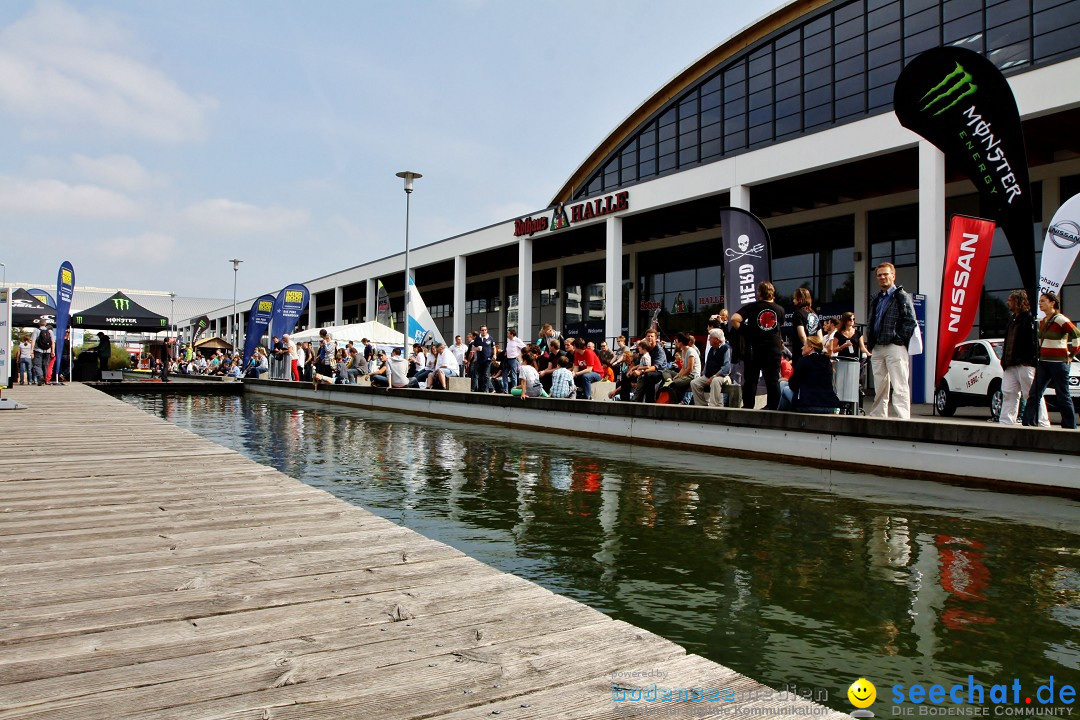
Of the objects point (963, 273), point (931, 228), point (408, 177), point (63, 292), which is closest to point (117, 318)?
point (63, 292)

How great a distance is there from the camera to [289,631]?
2.21 metres

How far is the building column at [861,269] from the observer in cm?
2542

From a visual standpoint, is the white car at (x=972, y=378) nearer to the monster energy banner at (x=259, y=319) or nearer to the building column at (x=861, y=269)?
the building column at (x=861, y=269)

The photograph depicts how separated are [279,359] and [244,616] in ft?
93.2

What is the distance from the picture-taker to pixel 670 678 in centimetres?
190

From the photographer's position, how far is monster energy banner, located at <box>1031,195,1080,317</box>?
13.6 meters

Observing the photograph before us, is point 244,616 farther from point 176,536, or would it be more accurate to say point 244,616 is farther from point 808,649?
point 808,649

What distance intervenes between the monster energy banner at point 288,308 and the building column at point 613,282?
12.8 metres

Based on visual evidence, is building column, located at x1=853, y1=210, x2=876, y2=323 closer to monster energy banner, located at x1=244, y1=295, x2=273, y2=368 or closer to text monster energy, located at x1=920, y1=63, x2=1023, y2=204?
text monster energy, located at x1=920, y1=63, x2=1023, y2=204

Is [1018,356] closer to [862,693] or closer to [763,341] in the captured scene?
[763,341]

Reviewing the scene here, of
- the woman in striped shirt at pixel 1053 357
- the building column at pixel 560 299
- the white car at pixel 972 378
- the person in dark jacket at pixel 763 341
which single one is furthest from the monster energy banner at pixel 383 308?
the woman in striped shirt at pixel 1053 357

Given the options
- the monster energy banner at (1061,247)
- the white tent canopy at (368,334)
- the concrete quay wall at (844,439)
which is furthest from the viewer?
the white tent canopy at (368,334)

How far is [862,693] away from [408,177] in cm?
2274

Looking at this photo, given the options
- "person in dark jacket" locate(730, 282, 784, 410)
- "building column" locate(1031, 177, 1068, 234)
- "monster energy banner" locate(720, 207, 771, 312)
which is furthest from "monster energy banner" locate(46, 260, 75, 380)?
"building column" locate(1031, 177, 1068, 234)
